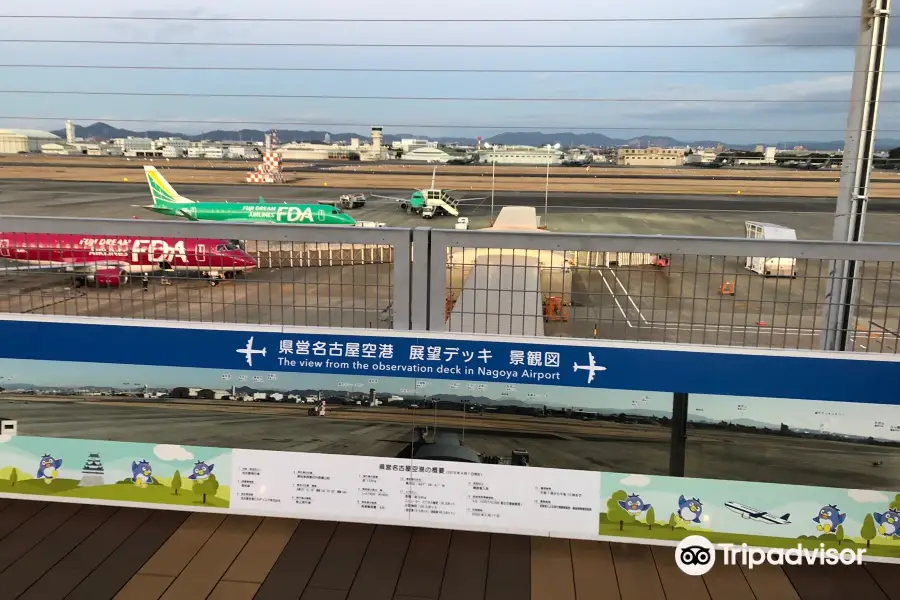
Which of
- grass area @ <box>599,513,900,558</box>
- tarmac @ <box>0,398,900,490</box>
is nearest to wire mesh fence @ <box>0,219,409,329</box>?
tarmac @ <box>0,398,900,490</box>

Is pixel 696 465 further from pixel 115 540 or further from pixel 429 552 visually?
pixel 115 540

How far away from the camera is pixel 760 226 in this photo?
2069 centimetres

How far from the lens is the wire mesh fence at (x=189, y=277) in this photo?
3271mm

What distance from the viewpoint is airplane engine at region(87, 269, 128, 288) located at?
3.36 m

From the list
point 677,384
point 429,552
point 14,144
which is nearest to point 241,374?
point 429,552

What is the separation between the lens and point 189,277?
330 centimetres

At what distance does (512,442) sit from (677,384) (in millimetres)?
904

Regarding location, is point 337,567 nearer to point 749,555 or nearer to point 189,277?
point 189,277

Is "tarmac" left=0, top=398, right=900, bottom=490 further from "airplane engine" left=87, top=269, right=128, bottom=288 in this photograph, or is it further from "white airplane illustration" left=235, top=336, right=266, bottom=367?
"airplane engine" left=87, top=269, right=128, bottom=288

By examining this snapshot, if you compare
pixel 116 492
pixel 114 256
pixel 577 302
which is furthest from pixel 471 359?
pixel 116 492

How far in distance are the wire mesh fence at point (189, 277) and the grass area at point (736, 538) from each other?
1.69 metres

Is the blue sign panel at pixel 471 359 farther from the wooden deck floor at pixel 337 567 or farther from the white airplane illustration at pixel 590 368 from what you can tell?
the wooden deck floor at pixel 337 567

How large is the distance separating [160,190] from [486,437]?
30483 millimetres

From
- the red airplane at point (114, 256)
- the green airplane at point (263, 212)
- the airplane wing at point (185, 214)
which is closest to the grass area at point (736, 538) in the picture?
the red airplane at point (114, 256)
